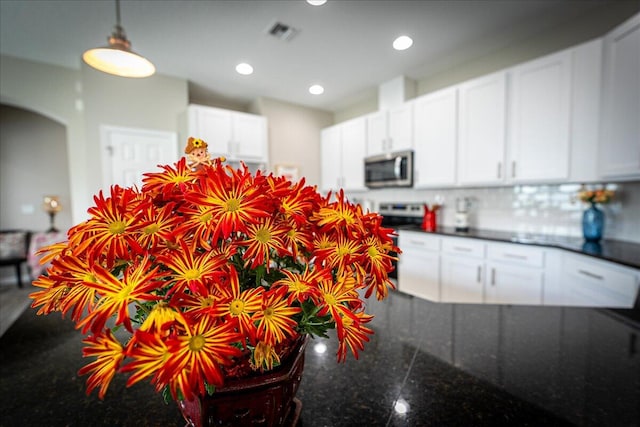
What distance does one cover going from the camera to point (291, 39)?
2.66m

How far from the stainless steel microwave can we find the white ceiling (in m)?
1.01

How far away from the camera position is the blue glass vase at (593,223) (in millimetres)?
2113

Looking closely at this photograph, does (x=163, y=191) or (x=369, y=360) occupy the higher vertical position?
(x=163, y=191)

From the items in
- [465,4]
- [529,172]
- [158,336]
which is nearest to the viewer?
[158,336]

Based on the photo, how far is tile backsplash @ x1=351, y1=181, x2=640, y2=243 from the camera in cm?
212

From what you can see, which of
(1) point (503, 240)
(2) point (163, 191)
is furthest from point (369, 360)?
(1) point (503, 240)

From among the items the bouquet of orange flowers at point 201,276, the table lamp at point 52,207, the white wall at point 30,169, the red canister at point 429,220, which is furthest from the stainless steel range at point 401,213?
the white wall at point 30,169

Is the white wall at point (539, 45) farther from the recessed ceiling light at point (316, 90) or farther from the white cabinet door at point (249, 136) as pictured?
the white cabinet door at point (249, 136)

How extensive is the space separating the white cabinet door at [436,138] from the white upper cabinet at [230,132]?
2078 mm

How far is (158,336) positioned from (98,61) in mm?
2212

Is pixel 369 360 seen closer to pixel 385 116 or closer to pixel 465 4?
pixel 465 4

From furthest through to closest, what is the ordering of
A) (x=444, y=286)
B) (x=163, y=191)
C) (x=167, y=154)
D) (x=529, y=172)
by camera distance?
(x=167, y=154)
(x=444, y=286)
(x=529, y=172)
(x=163, y=191)

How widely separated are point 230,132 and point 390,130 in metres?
2.07

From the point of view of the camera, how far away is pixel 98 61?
1.73 meters
